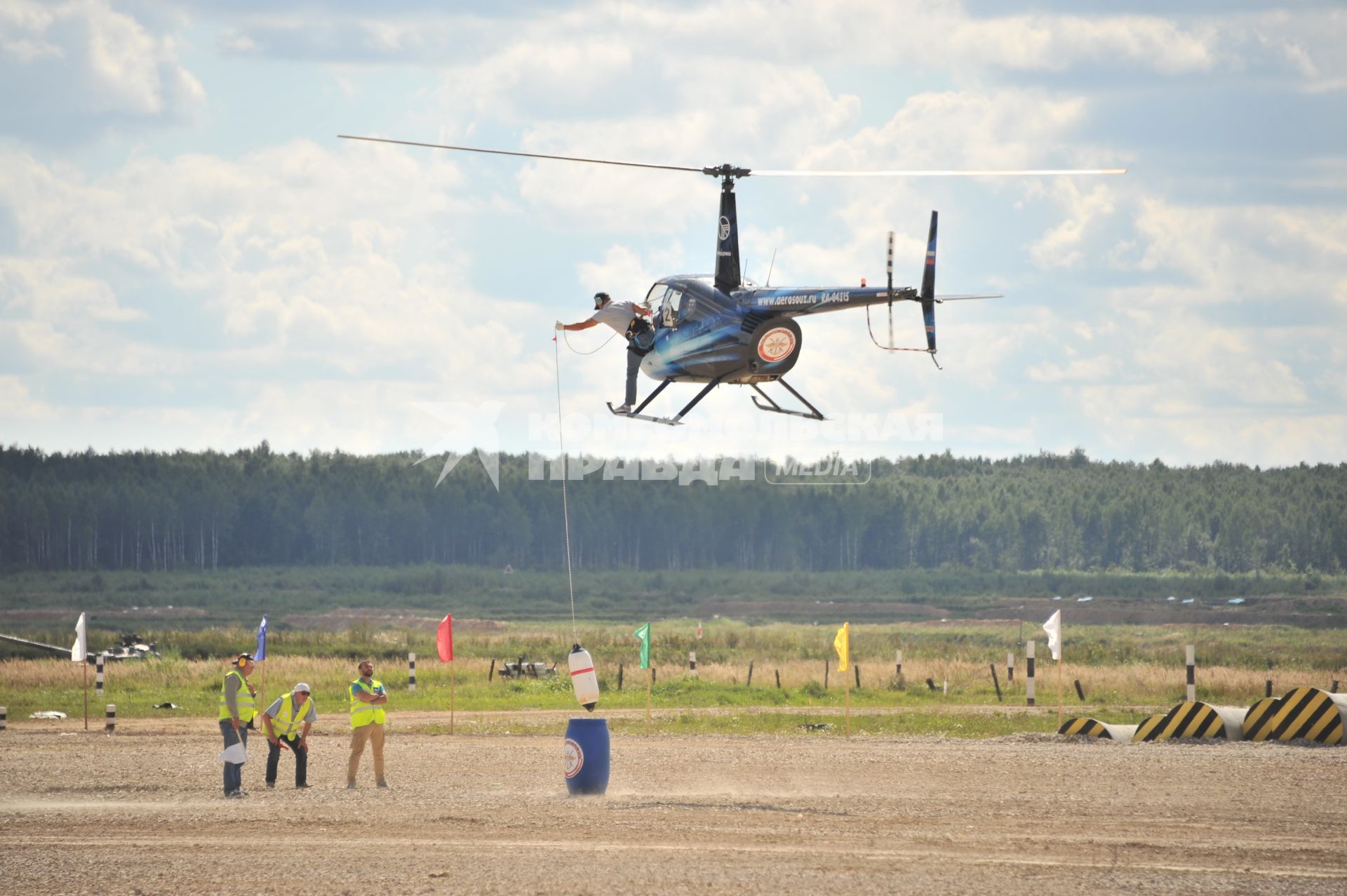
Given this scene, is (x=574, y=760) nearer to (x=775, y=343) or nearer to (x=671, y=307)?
(x=775, y=343)

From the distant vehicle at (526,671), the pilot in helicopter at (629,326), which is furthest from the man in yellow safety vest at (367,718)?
the distant vehicle at (526,671)

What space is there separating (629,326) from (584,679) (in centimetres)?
646

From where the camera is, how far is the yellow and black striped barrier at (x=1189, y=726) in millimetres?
25688

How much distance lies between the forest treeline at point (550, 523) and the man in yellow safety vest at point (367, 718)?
342ft

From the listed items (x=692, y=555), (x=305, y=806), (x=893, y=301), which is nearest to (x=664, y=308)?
(x=893, y=301)

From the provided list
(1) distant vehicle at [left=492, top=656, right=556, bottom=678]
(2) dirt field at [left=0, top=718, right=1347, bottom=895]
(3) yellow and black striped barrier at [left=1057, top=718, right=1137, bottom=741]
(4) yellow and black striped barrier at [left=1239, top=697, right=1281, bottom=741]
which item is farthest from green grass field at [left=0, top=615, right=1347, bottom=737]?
(2) dirt field at [left=0, top=718, right=1347, bottom=895]

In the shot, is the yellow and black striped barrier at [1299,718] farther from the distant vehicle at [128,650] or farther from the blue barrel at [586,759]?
the distant vehicle at [128,650]

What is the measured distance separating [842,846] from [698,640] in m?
44.2

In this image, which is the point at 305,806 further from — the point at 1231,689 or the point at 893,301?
the point at 1231,689

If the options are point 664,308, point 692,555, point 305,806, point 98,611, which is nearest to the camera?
point 305,806

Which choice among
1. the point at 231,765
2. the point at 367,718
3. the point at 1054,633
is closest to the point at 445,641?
the point at 367,718

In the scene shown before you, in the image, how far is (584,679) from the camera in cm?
1983

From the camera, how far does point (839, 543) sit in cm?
13238

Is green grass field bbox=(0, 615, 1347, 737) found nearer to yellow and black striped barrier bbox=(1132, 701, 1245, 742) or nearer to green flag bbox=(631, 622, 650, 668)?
green flag bbox=(631, 622, 650, 668)
